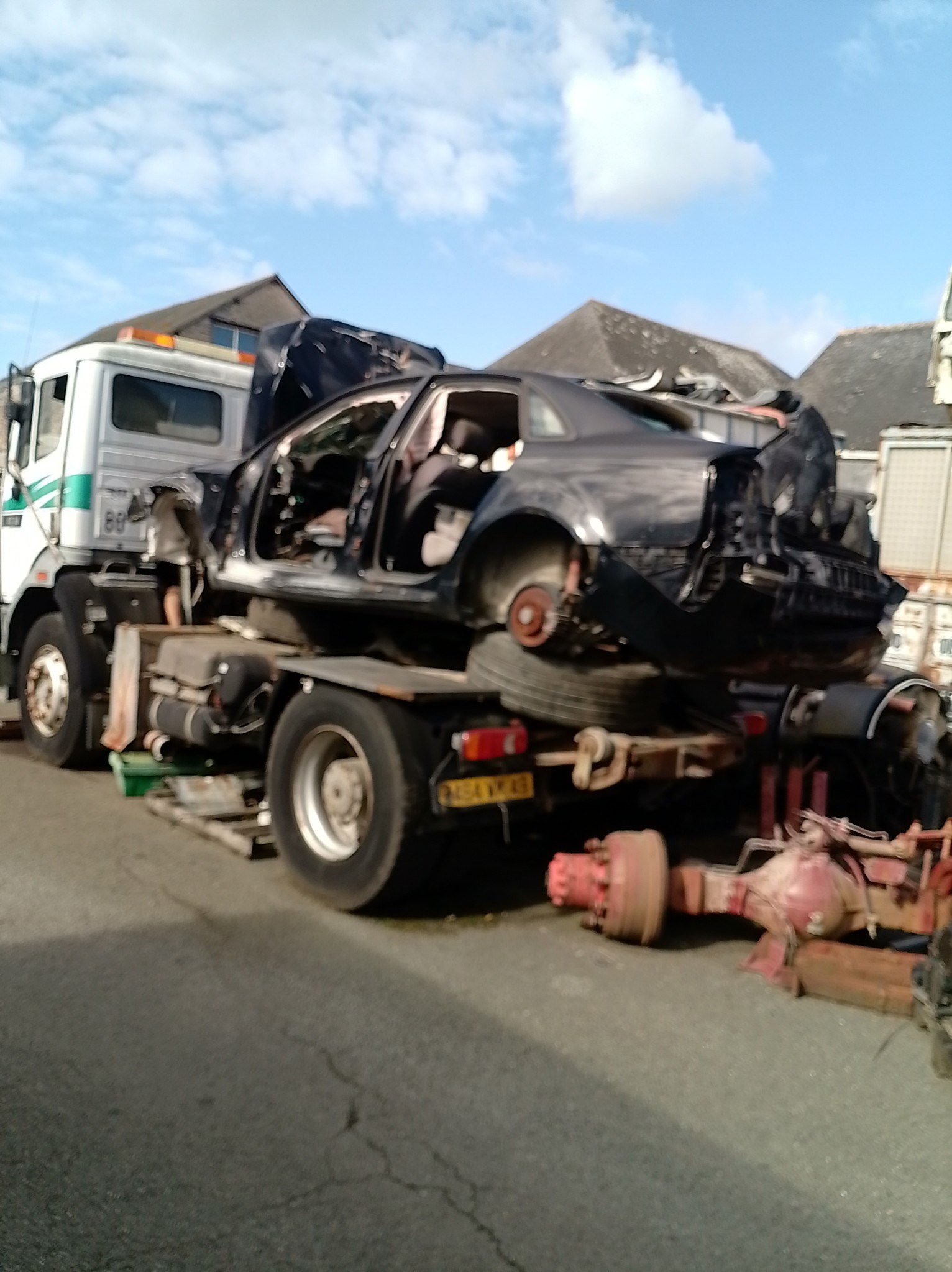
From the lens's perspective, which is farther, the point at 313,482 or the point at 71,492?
the point at 71,492

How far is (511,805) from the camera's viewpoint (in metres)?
5.12

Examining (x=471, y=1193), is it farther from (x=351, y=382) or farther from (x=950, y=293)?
(x=950, y=293)

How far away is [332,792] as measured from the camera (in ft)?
17.8

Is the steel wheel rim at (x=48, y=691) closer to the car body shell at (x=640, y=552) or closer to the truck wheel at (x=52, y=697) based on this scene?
the truck wheel at (x=52, y=697)

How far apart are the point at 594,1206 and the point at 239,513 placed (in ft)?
16.1

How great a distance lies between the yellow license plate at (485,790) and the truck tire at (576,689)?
30cm

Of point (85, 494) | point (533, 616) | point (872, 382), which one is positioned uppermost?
point (872, 382)

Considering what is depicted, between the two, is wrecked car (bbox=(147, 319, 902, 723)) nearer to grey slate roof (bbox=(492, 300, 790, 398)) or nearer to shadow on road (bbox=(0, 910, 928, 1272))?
shadow on road (bbox=(0, 910, 928, 1272))

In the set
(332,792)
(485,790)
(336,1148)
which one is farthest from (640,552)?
(336,1148)

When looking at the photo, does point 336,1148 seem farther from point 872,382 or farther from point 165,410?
point 872,382

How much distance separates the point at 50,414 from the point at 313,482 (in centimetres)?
264

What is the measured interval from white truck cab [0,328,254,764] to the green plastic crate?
71cm

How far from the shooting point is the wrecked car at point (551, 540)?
15.0 ft

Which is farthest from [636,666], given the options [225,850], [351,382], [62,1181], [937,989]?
[351,382]
